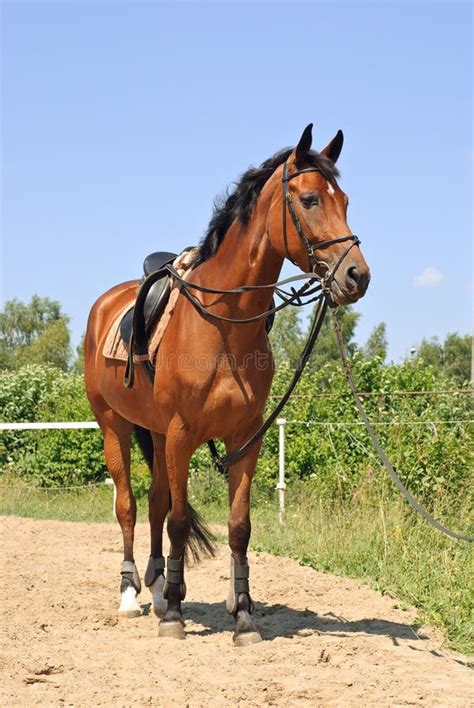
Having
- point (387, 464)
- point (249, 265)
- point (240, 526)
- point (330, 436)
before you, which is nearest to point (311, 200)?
point (249, 265)

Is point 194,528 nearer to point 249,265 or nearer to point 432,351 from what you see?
point 249,265

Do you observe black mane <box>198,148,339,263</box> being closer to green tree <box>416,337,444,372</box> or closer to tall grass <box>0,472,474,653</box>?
tall grass <box>0,472,474,653</box>

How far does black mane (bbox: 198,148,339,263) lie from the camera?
17.9 feet

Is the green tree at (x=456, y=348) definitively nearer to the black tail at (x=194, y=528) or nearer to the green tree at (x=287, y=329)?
the green tree at (x=287, y=329)

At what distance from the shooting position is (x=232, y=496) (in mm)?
5715

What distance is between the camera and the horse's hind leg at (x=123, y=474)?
22.4 ft

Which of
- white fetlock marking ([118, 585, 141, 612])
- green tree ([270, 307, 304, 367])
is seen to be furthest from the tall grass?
green tree ([270, 307, 304, 367])

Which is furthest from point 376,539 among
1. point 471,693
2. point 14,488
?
point 14,488

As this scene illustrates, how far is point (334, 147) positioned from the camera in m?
5.28

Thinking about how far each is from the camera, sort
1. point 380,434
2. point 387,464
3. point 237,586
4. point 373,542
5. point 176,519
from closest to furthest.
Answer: point 387,464 < point 237,586 < point 176,519 < point 373,542 < point 380,434

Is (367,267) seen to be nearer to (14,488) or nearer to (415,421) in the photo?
(415,421)

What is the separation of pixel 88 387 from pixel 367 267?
351 centimetres

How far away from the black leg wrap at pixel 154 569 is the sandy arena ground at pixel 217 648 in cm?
33

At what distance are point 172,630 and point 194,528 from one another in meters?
1.27
